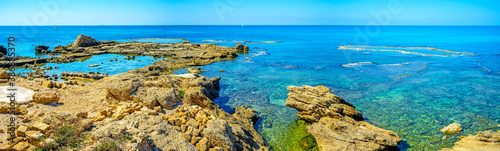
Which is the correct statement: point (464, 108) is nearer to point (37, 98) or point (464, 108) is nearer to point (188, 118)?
point (188, 118)

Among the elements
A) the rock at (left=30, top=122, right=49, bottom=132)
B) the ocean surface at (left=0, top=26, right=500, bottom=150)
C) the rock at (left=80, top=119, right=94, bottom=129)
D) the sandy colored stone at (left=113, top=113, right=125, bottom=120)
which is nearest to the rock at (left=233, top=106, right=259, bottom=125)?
the ocean surface at (left=0, top=26, right=500, bottom=150)

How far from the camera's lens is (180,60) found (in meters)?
45.9

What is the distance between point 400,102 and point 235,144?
17.1 m

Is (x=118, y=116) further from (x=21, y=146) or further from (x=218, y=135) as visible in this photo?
(x=218, y=135)

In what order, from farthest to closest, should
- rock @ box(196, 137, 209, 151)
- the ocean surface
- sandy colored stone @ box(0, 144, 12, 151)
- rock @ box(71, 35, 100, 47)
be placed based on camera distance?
rock @ box(71, 35, 100, 47), the ocean surface, rock @ box(196, 137, 209, 151), sandy colored stone @ box(0, 144, 12, 151)

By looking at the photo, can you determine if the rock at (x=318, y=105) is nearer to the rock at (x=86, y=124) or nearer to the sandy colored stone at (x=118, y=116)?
the sandy colored stone at (x=118, y=116)

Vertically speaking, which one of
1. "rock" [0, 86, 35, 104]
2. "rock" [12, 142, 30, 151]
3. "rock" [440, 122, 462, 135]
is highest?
"rock" [0, 86, 35, 104]

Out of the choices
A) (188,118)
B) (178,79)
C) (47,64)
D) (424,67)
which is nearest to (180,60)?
(47,64)

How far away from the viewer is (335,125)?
50.0 feet

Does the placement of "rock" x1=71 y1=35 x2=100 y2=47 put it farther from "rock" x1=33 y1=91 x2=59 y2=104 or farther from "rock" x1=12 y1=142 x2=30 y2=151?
"rock" x1=12 y1=142 x2=30 y2=151

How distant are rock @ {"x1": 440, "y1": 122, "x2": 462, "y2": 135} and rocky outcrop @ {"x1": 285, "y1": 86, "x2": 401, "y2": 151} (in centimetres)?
456

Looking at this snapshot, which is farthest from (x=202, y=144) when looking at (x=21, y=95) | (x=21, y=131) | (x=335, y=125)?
(x=21, y=95)

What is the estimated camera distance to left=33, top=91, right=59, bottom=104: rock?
15.3m

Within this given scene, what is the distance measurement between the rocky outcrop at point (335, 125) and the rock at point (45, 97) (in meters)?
14.8
